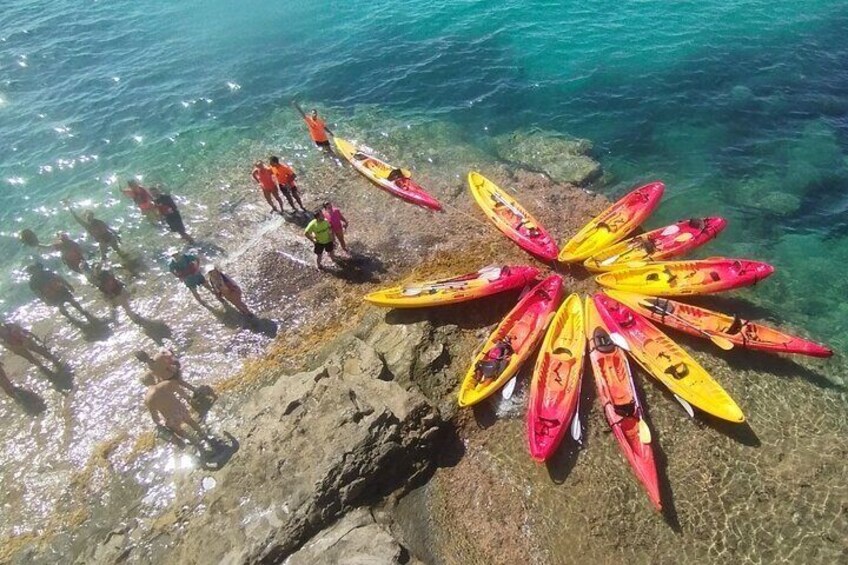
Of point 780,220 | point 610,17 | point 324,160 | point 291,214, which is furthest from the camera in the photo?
point 610,17

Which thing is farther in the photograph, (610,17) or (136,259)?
(610,17)

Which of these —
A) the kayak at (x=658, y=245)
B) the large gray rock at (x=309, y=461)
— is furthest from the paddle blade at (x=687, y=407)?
the large gray rock at (x=309, y=461)

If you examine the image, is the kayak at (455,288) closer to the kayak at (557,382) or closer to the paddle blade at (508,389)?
the kayak at (557,382)

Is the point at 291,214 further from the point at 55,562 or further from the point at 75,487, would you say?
the point at 55,562

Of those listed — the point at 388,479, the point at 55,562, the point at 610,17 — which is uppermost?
the point at 610,17

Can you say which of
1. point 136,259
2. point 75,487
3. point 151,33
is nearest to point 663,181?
point 136,259

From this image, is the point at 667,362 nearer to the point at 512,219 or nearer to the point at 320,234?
the point at 512,219

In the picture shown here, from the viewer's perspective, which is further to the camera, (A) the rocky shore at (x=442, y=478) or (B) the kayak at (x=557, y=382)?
(B) the kayak at (x=557, y=382)
